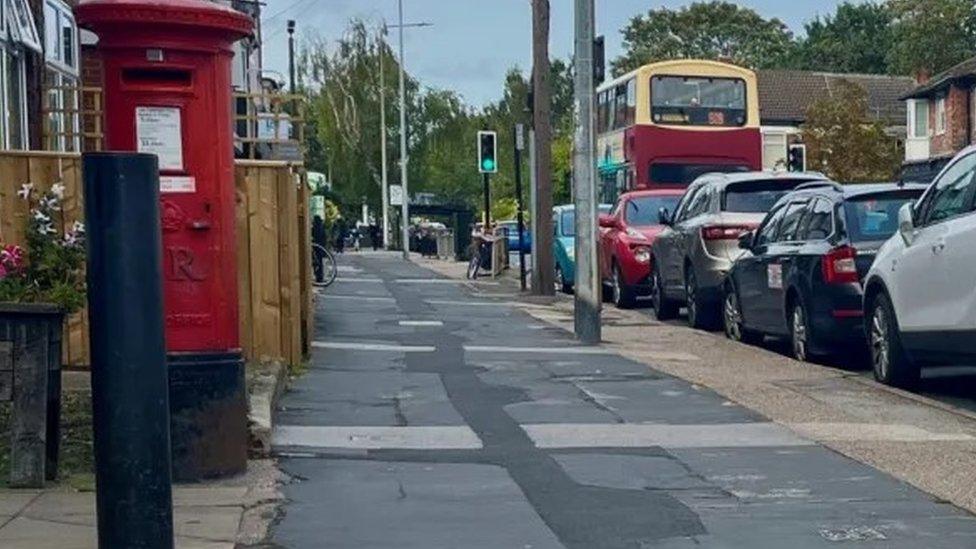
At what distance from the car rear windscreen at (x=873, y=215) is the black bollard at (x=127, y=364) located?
8.23 metres

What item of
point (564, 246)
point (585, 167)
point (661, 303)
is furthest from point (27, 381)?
point (564, 246)

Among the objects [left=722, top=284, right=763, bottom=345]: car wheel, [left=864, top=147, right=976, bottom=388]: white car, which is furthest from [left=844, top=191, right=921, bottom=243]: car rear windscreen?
[left=722, top=284, right=763, bottom=345]: car wheel

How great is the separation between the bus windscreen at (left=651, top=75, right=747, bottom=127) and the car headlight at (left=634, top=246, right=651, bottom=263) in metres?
8.48

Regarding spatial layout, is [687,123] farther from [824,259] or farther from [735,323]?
[824,259]

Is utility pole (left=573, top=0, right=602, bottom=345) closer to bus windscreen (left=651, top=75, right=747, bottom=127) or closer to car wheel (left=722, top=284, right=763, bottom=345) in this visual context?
car wheel (left=722, top=284, right=763, bottom=345)

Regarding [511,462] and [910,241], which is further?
[910,241]

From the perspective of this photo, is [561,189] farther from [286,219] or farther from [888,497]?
[888,497]

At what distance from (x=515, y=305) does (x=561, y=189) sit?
45.4m

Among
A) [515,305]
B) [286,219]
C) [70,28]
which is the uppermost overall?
[70,28]

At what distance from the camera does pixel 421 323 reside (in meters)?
18.6

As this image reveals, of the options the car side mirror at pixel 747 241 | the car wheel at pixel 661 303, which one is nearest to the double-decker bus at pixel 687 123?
the car wheel at pixel 661 303

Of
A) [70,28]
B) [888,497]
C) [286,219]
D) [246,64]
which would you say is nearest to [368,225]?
[246,64]

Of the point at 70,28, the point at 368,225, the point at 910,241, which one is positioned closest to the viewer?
the point at 910,241

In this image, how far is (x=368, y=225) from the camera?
80625 millimetres
